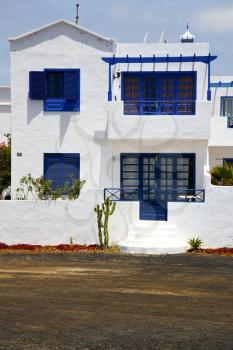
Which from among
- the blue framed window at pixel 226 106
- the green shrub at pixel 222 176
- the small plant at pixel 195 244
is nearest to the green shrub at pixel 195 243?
the small plant at pixel 195 244

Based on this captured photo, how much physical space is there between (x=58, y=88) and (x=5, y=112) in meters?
10.4

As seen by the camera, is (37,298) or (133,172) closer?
(37,298)

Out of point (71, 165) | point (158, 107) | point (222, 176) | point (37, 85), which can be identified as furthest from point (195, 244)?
point (37, 85)

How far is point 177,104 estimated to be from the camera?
25.8 m

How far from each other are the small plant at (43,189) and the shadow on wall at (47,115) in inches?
76.1

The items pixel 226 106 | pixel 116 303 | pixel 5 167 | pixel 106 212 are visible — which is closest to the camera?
pixel 116 303

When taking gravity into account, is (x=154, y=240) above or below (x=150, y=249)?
above

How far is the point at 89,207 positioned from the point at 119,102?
170 inches

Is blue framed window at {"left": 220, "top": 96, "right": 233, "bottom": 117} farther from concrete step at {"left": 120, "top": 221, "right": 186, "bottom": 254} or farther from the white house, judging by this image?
concrete step at {"left": 120, "top": 221, "right": 186, "bottom": 254}

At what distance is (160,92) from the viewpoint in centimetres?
2620

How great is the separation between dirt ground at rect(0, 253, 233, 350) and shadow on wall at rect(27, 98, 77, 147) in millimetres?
6868

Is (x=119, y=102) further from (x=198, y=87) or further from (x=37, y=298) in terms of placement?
(x=37, y=298)

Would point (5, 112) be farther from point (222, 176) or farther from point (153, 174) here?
point (222, 176)

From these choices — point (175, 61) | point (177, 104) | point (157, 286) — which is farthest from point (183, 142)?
point (157, 286)
